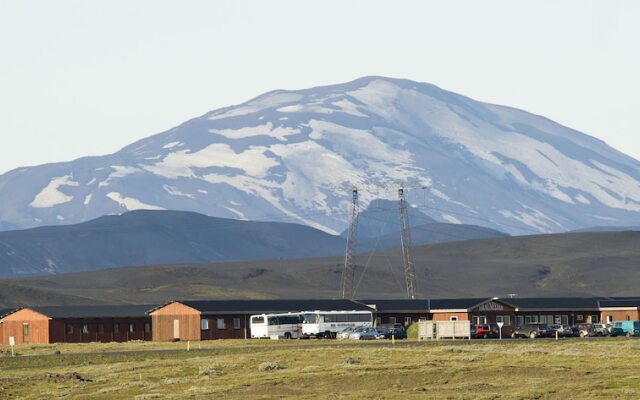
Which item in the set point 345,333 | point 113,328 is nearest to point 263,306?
point 113,328

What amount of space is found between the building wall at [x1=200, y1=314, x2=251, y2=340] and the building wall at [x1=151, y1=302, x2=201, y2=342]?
0.95 m

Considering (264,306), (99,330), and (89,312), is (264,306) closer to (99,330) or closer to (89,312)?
(99,330)

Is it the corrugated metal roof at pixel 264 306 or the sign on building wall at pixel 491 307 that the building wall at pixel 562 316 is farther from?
the corrugated metal roof at pixel 264 306

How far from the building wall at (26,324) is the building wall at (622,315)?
55815 millimetres

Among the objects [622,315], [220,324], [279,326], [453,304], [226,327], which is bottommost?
[279,326]

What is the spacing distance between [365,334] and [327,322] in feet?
33.4

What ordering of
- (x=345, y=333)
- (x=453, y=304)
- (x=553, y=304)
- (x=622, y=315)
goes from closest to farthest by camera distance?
(x=345, y=333)
(x=453, y=304)
(x=622, y=315)
(x=553, y=304)

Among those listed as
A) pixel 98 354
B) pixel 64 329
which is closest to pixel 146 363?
pixel 98 354

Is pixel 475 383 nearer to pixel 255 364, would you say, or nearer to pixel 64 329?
pixel 255 364

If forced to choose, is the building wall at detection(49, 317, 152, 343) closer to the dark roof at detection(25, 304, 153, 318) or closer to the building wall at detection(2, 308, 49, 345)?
the dark roof at detection(25, 304, 153, 318)

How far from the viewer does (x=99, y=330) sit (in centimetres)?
13638

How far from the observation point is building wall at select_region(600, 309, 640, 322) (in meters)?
145

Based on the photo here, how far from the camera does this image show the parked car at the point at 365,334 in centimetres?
11975

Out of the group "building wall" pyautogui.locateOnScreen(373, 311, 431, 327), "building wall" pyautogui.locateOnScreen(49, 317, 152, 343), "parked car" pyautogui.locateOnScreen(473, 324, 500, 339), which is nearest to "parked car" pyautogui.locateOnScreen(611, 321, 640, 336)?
"parked car" pyautogui.locateOnScreen(473, 324, 500, 339)
